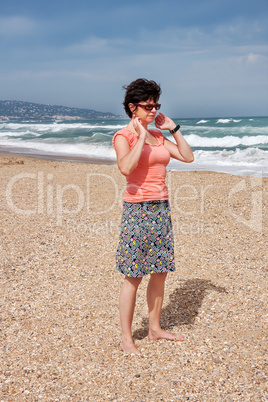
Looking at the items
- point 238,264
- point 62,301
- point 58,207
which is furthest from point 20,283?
point 58,207

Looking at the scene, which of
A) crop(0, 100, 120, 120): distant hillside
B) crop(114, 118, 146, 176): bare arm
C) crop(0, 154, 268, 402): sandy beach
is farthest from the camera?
crop(0, 100, 120, 120): distant hillside

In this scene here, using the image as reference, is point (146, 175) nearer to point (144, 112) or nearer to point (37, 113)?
point (144, 112)

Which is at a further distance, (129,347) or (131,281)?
(129,347)

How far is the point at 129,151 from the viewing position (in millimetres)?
2664

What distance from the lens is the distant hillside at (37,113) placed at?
87.4 metres

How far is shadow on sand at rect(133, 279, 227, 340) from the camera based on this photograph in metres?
3.54

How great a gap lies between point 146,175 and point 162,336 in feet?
4.31

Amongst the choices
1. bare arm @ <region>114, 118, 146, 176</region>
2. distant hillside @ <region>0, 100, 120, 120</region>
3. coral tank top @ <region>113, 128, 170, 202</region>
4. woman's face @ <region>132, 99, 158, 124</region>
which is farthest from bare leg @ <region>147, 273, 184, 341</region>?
distant hillside @ <region>0, 100, 120, 120</region>

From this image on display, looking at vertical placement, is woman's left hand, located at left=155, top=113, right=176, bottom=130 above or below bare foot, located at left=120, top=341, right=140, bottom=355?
above

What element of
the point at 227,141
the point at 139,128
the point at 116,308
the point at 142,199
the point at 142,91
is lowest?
the point at 116,308

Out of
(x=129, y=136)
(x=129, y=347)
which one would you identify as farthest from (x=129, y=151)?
(x=129, y=347)

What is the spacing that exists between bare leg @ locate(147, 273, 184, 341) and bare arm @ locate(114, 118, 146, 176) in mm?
865

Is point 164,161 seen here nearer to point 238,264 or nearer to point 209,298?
point 209,298

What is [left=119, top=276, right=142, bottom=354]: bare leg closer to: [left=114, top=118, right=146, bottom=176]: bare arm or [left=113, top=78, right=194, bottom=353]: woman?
[left=113, top=78, right=194, bottom=353]: woman
